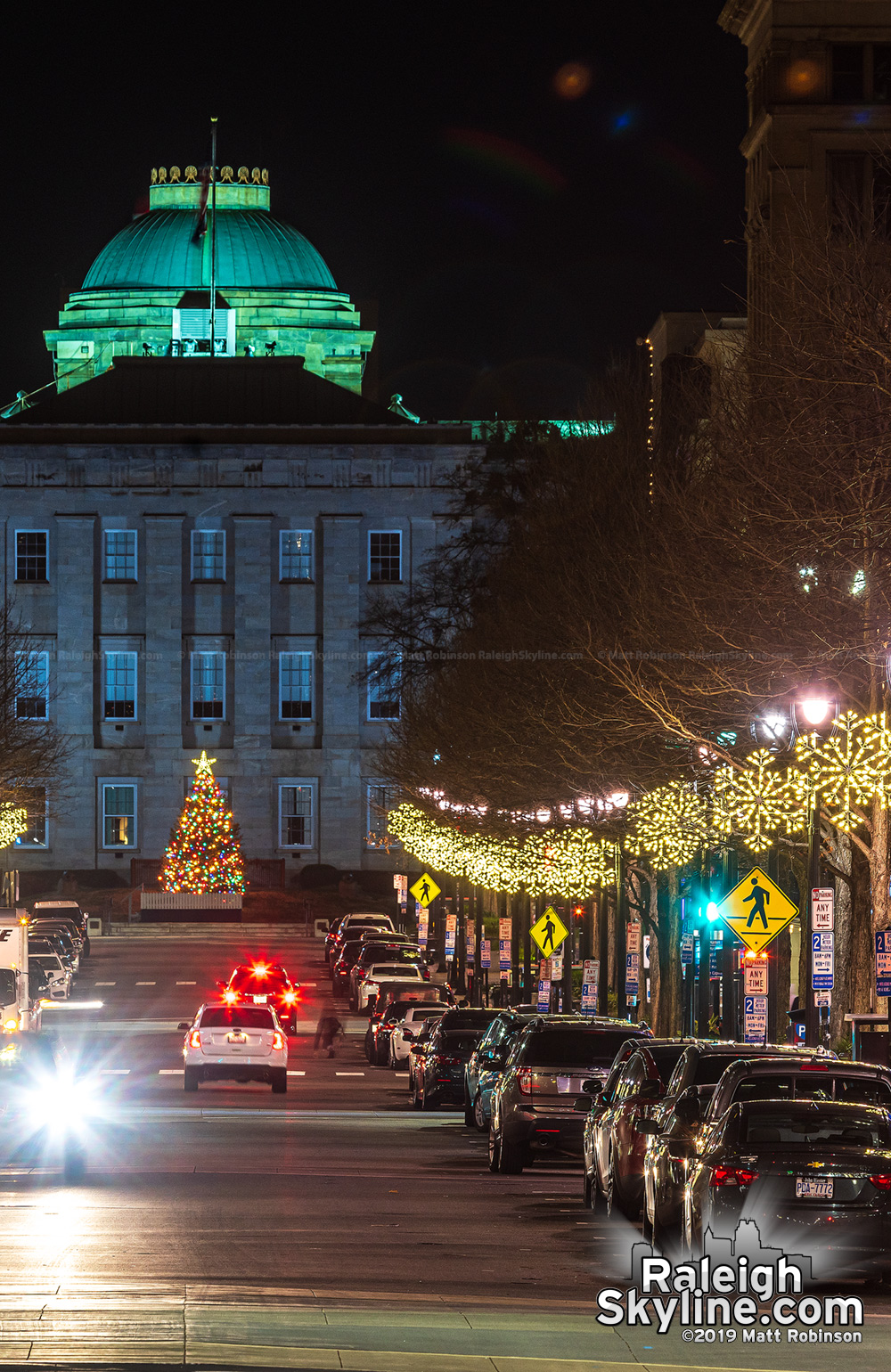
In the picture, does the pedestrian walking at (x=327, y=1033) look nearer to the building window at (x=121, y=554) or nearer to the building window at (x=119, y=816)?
the building window at (x=119, y=816)

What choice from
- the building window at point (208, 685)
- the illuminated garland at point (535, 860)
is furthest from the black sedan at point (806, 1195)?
the building window at point (208, 685)

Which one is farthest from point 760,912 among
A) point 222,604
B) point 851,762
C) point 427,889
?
point 222,604

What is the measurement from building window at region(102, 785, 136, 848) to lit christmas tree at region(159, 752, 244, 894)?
14682mm

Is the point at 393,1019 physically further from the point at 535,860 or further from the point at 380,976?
the point at 380,976

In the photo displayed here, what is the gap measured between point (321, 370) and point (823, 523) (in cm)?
11935

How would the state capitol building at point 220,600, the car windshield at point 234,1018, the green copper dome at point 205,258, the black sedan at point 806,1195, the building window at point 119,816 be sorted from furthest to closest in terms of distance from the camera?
the green copper dome at point 205,258 < the state capitol building at point 220,600 < the building window at point 119,816 < the car windshield at point 234,1018 < the black sedan at point 806,1195

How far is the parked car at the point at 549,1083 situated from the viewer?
2414 centimetres

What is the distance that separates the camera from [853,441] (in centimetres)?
2588

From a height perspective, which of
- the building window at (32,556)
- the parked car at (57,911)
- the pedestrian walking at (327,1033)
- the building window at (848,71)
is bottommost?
the pedestrian walking at (327,1033)

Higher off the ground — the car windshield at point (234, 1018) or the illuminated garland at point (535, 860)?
the illuminated garland at point (535, 860)

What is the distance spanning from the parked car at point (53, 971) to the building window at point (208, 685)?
56084 mm

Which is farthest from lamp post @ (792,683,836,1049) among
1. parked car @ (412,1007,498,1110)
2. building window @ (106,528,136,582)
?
building window @ (106,528,136,582)

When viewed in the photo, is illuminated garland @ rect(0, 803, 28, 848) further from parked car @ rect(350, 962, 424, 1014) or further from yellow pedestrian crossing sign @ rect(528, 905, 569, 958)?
yellow pedestrian crossing sign @ rect(528, 905, 569, 958)

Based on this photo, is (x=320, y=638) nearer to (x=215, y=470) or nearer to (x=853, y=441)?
(x=215, y=470)
